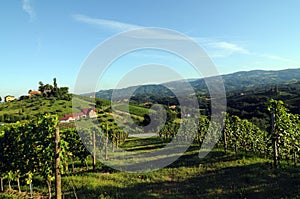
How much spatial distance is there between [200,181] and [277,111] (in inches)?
357

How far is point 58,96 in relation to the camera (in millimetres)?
137625

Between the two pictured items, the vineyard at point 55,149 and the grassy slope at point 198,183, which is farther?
the grassy slope at point 198,183

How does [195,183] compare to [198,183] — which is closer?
[198,183]

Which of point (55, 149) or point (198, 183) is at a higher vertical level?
point (55, 149)

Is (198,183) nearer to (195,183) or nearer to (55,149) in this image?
(195,183)

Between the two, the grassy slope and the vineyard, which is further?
the grassy slope

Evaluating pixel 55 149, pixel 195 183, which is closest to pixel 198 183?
pixel 195 183

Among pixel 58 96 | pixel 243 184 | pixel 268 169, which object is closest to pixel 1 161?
pixel 243 184

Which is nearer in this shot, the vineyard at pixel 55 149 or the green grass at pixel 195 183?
the vineyard at pixel 55 149

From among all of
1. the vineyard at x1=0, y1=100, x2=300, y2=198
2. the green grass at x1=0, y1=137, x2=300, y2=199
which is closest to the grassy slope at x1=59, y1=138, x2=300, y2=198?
the green grass at x1=0, y1=137, x2=300, y2=199

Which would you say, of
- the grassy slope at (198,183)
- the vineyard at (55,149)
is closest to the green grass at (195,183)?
the grassy slope at (198,183)

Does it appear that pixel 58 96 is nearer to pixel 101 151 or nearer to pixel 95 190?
pixel 101 151

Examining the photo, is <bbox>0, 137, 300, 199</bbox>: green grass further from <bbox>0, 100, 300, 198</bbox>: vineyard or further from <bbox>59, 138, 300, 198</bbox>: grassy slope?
<bbox>0, 100, 300, 198</bbox>: vineyard

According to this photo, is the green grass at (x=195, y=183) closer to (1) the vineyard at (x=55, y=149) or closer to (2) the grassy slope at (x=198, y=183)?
(2) the grassy slope at (x=198, y=183)
